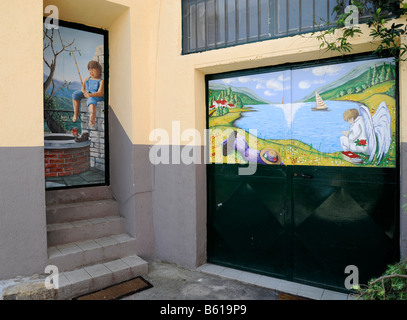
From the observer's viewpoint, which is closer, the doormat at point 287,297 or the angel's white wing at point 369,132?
the angel's white wing at point 369,132

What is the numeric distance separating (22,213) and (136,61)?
7.91ft

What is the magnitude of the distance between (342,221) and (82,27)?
14.3 ft

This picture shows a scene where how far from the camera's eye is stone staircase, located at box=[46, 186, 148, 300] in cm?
353

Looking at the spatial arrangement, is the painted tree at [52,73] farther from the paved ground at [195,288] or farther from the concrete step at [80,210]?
the paved ground at [195,288]

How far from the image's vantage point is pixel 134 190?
4254 mm

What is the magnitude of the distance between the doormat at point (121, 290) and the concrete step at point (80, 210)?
112 centimetres

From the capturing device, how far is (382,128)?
313cm

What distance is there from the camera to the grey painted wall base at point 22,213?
326cm

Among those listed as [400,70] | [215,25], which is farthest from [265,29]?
[400,70]

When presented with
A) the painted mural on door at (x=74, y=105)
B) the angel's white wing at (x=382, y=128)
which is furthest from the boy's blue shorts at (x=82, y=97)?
the angel's white wing at (x=382, y=128)

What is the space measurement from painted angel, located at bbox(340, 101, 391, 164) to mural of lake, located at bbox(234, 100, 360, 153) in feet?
0.21

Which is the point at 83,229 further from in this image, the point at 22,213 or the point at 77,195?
the point at 22,213

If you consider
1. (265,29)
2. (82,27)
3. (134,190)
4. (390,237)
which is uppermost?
(82,27)
